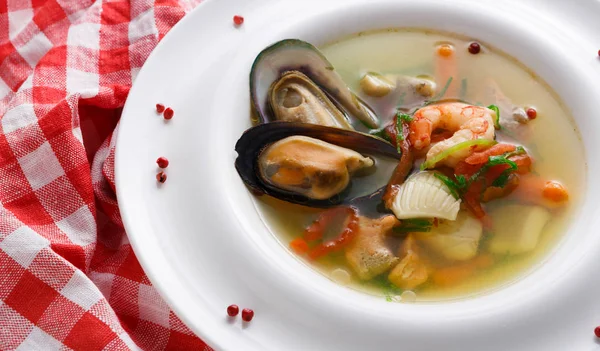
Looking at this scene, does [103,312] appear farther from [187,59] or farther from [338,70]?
[338,70]

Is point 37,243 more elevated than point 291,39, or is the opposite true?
point 291,39

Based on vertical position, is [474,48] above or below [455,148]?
above

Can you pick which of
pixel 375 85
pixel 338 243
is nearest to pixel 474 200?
pixel 338 243

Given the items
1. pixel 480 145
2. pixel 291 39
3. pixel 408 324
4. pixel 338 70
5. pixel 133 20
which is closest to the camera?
pixel 408 324

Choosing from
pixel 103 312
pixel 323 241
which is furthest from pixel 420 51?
pixel 103 312

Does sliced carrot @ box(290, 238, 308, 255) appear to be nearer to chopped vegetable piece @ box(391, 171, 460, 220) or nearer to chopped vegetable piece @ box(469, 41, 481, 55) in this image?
chopped vegetable piece @ box(391, 171, 460, 220)

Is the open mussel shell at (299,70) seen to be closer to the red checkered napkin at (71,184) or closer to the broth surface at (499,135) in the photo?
the broth surface at (499,135)

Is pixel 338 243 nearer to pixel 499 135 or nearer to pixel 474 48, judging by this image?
pixel 499 135
